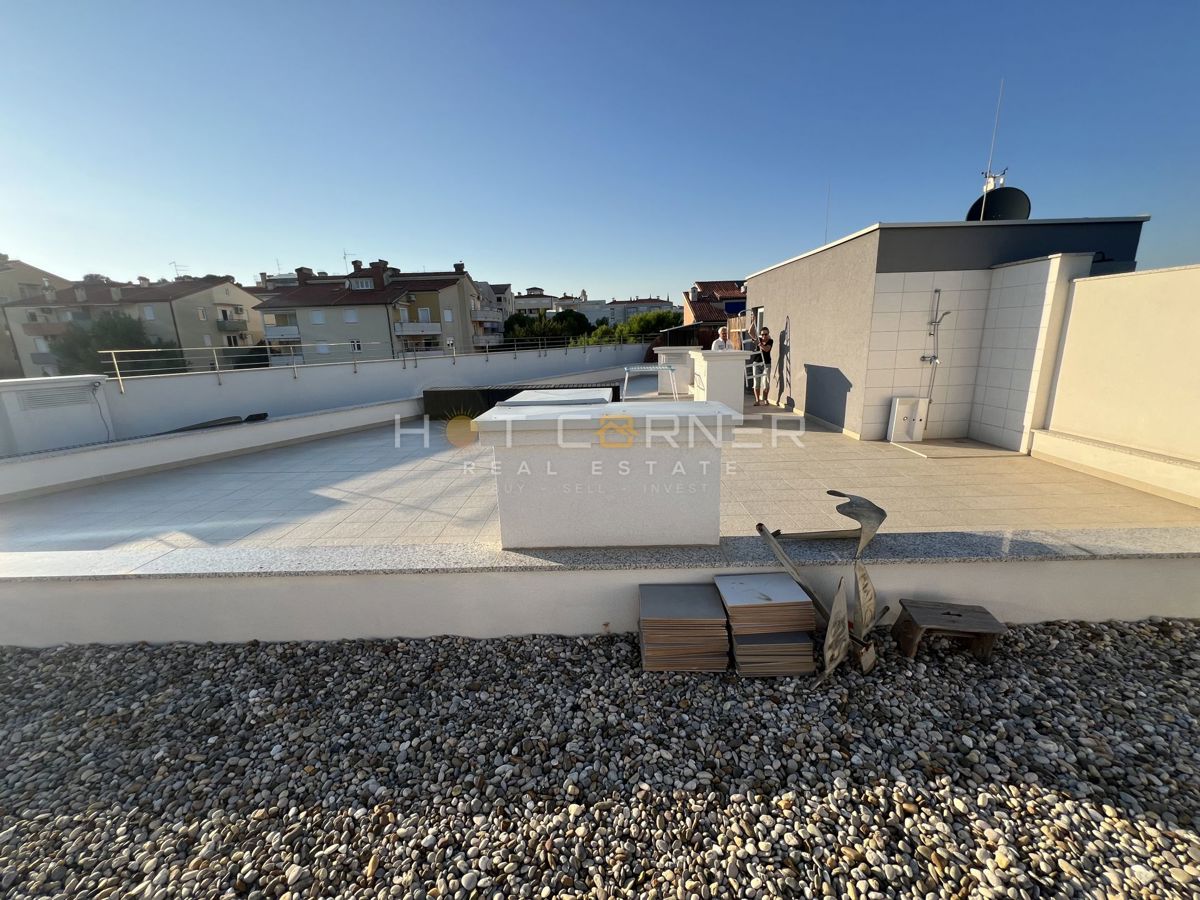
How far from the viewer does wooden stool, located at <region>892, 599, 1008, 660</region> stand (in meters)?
2.61

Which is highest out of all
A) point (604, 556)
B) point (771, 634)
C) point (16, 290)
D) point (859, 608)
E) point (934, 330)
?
point (16, 290)

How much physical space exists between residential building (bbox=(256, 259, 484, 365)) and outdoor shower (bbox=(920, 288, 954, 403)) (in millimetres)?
24377

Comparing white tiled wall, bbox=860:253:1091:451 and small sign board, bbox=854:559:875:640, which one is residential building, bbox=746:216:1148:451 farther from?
small sign board, bbox=854:559:875:640

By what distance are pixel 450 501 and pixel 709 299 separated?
30.3 meters

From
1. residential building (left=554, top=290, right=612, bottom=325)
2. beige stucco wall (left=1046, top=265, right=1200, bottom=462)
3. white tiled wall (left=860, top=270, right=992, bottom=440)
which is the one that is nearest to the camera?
beige stucco wall (left=1046, top=265, right=1200, bottom=462)

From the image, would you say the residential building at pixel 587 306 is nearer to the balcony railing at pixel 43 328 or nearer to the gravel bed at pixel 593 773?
the balcony railing at pixel 43 328

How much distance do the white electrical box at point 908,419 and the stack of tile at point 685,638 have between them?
205 inches

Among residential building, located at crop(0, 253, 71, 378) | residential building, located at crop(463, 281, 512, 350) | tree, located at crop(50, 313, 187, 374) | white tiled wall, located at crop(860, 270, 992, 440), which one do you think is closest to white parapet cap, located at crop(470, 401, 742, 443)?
white tiled wall, located at crop(860, 270, 992, 440)

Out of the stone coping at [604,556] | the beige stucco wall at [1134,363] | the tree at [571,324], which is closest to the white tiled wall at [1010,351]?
the beige stucco wall at [1134,363]

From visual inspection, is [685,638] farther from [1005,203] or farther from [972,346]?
[1005,203]

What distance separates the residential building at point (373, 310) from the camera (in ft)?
95.6

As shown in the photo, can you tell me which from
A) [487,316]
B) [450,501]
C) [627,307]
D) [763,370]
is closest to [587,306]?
[627,307]

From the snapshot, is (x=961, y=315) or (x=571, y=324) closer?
(x=961, y=315)

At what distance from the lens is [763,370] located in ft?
34.4
